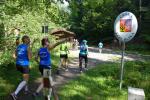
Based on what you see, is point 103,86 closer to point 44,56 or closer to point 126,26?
point 126,26

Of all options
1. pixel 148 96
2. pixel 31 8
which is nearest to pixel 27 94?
pixel 148 96

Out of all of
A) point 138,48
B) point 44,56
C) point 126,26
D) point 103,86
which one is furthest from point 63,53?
point 138,48

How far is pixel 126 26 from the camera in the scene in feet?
43.8

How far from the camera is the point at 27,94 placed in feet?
38.6

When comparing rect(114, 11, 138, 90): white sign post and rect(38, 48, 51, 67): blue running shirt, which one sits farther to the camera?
rect(114, 11, 138, 90): white sign post

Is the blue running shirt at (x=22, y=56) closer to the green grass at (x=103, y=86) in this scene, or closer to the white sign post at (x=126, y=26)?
the green grass at (x=103, y=86)

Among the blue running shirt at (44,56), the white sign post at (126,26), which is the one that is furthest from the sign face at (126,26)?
the blue running shirt at (44,56)

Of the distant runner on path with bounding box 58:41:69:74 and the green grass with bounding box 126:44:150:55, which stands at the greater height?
the distant runner on path with bounding box 58:41:69:74

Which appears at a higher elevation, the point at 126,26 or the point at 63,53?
the point at 126,26

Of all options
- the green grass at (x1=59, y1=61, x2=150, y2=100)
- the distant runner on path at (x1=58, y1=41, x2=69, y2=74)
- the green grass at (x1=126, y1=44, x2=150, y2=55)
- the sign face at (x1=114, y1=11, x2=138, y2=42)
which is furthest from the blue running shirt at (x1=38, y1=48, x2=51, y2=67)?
the green grass at (x1=126, y1=44, x2=150, y2=55)

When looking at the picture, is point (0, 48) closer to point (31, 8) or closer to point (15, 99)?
point (31, 8)

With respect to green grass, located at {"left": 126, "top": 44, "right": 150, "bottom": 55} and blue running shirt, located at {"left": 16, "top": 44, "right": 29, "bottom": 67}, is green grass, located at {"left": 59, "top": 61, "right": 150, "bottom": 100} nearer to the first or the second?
blue running shirt, located at {"left": 16, "top": 44, "right": 29, "bottom": 67}

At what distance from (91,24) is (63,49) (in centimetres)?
6856

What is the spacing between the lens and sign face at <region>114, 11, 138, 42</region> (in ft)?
43.1
